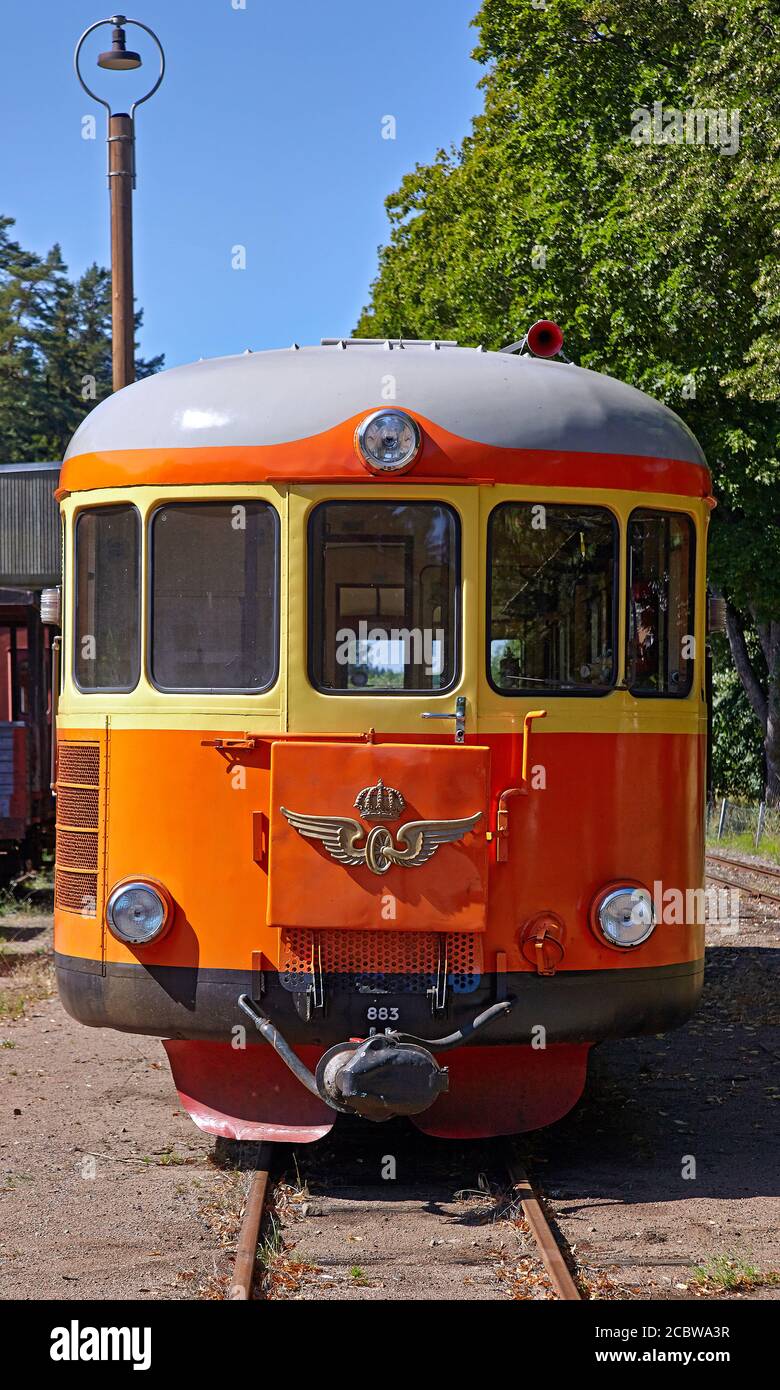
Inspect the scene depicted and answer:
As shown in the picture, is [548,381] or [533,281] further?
[533,281]

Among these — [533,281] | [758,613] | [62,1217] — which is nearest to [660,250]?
[533,281]

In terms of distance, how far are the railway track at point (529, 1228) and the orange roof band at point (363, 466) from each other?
271 centimetres

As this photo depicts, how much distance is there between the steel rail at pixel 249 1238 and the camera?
4.96 meters

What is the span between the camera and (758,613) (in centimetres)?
2305

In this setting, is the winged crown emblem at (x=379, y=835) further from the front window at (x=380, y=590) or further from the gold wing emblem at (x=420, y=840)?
the front window at (x=380, y=590)

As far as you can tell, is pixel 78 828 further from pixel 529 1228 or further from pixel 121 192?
pixel 121 192

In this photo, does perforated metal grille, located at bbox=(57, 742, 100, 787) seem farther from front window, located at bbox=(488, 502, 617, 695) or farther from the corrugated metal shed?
the corrugated metal shed

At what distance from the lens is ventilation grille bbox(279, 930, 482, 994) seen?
19.8 feet

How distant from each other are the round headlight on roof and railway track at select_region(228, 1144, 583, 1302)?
2.77 metres

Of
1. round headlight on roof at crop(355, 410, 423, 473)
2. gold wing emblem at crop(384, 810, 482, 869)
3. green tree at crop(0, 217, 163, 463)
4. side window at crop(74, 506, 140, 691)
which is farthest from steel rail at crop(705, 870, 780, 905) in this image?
green tree at crop(0, 217, 163, 463)

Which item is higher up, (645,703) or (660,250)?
(660,250)
